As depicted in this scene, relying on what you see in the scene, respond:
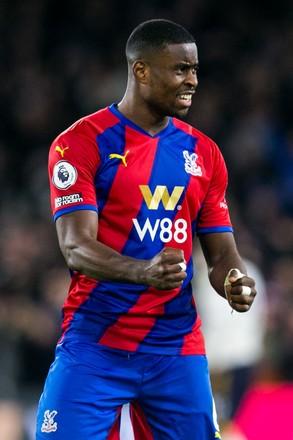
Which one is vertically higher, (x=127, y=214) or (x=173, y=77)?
(x=173, y=77)

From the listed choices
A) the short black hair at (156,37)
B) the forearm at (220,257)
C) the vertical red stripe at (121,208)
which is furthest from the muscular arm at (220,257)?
the short black hair at (156,37)

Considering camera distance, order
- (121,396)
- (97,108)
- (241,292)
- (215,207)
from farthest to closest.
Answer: (97,108)
(215,207)
(121,396)
(241,292)

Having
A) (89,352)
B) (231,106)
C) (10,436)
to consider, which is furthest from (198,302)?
(89,352)

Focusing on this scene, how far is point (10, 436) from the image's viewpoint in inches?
320

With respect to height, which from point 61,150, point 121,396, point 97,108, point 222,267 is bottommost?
point 121,396

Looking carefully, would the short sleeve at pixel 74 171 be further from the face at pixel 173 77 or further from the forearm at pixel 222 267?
the forearm at pixel 222 267

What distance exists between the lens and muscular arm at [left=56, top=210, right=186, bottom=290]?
178 inches

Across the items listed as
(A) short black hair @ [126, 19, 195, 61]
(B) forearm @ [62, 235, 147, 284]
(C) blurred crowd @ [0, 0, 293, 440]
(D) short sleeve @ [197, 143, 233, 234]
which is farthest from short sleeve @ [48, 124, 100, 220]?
(C) blurred crowd @ [0, 0, 293, 440]

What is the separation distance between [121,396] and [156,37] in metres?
1.67

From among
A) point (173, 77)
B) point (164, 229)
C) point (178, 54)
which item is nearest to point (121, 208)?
point (164, 229)

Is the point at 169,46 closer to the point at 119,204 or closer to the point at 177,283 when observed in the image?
the point at 119,204

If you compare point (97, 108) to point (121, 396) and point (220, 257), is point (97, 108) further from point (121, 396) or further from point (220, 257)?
point (121, 396)

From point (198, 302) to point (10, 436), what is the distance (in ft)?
6.38

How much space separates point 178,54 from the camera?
16.9 ft
